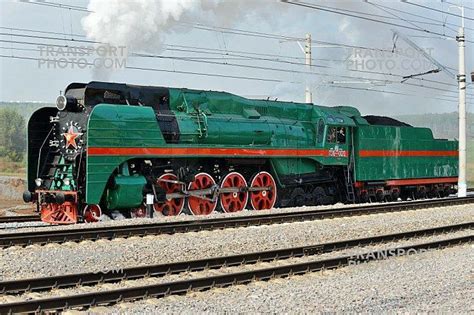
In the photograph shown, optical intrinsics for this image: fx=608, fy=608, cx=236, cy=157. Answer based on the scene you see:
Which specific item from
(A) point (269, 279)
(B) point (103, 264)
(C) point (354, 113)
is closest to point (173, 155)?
(B) point (103, 264)

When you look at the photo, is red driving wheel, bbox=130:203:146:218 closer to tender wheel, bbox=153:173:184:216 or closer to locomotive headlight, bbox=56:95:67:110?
tender wheel, bbox=153:173:184:216

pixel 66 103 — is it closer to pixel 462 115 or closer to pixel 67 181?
pixel 67 181

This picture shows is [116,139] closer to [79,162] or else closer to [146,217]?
[79,162]

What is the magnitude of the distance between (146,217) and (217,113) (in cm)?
393

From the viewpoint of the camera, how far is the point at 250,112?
1858 cm

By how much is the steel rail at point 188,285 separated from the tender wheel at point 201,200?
6634 millimetres

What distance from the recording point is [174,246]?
11234 mm

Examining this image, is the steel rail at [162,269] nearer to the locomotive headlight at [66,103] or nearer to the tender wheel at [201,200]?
the tender wheel at [201,200]

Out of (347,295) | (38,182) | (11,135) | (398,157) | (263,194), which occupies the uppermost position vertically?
(11,135)

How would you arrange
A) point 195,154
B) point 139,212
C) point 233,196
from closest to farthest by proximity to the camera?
point 139,212 < point 195,154 < point 233,196

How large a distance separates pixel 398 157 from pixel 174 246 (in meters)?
13.6

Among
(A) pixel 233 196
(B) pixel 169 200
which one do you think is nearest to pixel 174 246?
(B) pixel 169 200

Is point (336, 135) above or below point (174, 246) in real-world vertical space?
above

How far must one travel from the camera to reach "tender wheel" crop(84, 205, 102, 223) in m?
14.4
